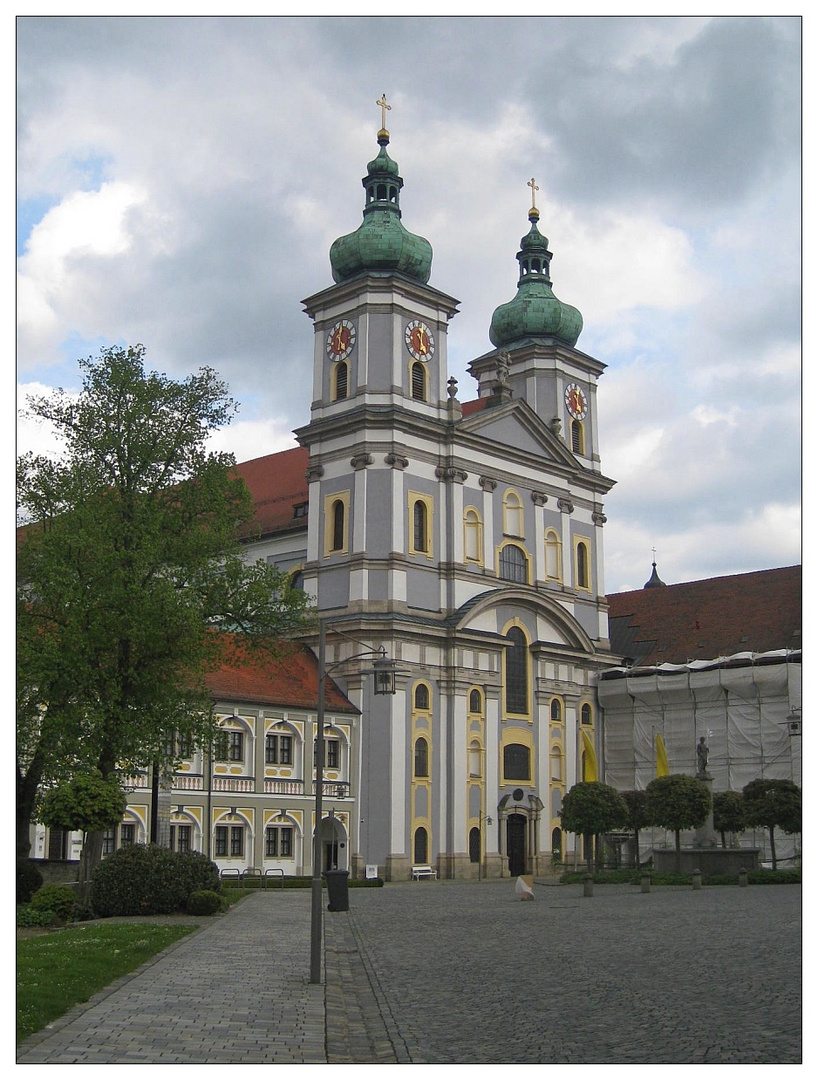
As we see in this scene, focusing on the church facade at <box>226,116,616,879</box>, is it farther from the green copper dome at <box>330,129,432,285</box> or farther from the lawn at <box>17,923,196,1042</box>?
the lawn at <box>17,923,196,1042</box>

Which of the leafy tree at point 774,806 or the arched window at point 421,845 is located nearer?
the leafy tree at point 774,806

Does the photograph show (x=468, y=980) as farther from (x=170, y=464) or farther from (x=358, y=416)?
(x=358, y=416)

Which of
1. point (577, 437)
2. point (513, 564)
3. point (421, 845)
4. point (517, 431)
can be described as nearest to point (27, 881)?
point (421, 845)

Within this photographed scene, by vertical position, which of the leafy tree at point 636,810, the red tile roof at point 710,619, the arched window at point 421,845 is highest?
the red tile roof at point 710,619

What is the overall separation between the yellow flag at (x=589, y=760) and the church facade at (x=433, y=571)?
7 centimetres

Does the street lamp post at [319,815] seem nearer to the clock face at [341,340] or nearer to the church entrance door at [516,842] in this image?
the church entrance door at [516,842]

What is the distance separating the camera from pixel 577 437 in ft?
220

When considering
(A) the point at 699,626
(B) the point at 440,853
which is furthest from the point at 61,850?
(A) the point at 699,626

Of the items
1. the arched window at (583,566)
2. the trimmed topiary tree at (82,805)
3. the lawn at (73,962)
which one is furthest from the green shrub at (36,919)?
the arched window at (583,566)

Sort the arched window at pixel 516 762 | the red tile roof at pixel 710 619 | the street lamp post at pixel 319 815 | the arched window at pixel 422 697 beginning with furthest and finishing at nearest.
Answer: the red tile roof at pixel 710 619
the arched window at pixel 516 762
the arched window at pixel 422 697
the street lamp post at pixel 319 815

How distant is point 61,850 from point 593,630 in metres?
31.4

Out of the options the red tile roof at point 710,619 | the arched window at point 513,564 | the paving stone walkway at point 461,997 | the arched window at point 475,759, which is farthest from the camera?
the red tile roof at point 710,619

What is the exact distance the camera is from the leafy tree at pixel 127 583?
2984 cm

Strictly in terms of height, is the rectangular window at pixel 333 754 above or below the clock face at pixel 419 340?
below
